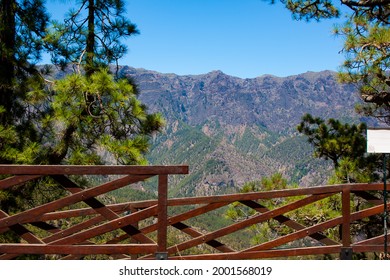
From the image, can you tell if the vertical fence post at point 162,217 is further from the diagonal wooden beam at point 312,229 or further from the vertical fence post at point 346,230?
the vertical fence post at point 346,230

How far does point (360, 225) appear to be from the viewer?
785 centimetres

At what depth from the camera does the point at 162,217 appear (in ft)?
11.2

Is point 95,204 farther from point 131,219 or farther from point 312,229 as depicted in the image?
point 312,229

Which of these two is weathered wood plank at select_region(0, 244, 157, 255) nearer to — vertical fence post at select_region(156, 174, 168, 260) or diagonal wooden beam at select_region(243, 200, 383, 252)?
vertical fence post at select_region(156, 174, 168, 260)

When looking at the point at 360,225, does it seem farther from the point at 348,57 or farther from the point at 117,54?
the point at 117,54

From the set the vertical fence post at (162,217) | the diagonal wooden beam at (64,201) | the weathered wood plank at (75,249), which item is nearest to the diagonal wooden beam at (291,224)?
the vertical fence post at (162,217)

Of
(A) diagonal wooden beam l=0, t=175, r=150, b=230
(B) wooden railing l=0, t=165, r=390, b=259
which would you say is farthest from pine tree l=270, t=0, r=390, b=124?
(A) diagonal wooden beam l=0, t=175, r=150, b=230

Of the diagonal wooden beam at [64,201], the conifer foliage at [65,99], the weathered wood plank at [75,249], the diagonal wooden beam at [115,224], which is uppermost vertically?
the conifer foliage at [65,99]

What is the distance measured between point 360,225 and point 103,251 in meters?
5.78

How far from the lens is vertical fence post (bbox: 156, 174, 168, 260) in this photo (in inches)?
134

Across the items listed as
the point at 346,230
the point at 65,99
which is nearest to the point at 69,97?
the point at 65,99

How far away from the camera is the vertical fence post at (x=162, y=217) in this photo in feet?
11.2

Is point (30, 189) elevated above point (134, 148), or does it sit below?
below
